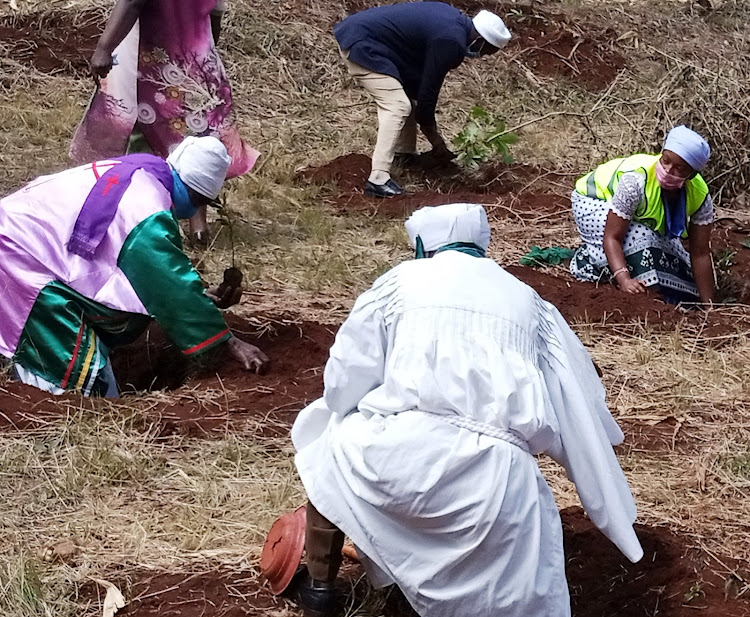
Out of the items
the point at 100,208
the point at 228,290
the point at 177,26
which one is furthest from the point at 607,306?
the point at 177,26

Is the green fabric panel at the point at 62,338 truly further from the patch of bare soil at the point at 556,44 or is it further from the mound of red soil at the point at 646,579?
the patch of bare soil at the point at 556,44

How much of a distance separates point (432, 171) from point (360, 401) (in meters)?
5.19

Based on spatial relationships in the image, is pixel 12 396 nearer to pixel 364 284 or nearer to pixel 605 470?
pixel 364 284

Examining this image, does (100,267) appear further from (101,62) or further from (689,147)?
(689,147)

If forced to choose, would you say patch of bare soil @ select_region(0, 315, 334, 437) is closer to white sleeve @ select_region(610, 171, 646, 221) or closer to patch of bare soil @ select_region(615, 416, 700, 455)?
patch of bare soil @ select_region(615, 416, 700, 455)

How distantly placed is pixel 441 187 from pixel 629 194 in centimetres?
245

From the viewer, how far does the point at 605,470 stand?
8.52 feet

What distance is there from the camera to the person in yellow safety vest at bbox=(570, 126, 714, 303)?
4980mm

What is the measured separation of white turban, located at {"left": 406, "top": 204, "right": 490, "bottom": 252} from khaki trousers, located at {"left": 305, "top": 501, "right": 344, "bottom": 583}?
722mm

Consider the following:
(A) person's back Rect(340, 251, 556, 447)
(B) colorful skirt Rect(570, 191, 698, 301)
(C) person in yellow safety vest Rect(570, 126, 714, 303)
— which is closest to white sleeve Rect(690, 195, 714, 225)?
(C) person in yellow safety vest Rect(570, 126, 714, 303)

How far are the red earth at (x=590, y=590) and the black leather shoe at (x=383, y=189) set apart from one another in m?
4.14

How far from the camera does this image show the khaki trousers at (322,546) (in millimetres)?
2723

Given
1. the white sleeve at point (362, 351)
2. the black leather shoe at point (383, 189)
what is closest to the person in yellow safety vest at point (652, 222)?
the black leather shoe at point (383, 189)

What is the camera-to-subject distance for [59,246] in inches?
157
